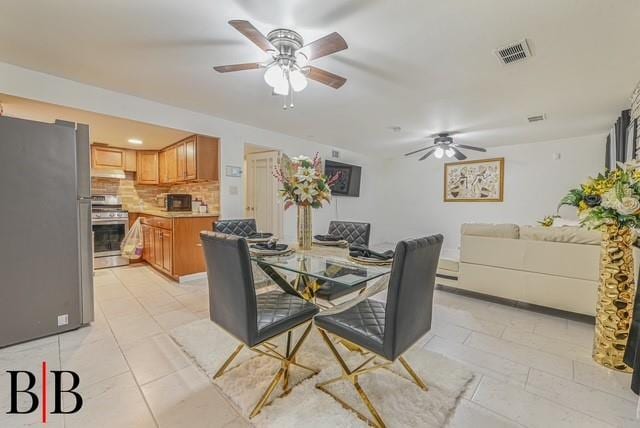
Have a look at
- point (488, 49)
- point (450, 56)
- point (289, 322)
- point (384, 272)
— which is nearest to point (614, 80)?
point (488, 49)

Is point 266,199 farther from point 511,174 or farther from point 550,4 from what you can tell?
point 511,174

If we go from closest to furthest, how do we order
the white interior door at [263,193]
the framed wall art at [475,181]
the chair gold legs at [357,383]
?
the chair gold legs at [357,383] → the white interior door at [263,193] → the framed wall art at [475,181]

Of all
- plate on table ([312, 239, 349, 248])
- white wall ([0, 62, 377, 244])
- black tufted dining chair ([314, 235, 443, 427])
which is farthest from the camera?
white wall ([0, 62, 377, 244])

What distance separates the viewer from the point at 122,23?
6.11ft

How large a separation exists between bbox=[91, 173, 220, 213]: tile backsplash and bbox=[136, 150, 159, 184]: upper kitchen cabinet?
27 cm

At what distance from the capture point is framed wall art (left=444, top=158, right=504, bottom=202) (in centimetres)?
561

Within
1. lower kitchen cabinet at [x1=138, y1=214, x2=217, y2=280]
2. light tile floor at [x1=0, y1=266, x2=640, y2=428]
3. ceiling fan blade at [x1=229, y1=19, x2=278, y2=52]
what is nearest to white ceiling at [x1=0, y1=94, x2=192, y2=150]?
lower kitchen cabinet at [x1=138, y1=214, x2=217, y2=280]

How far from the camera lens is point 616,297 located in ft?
6.21

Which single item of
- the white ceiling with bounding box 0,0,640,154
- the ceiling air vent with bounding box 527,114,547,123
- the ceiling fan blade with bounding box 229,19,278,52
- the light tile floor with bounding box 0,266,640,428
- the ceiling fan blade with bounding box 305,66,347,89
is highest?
the ceiling air vent with bounding box 527,114,547,123

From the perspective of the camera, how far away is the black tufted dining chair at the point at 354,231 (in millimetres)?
2947

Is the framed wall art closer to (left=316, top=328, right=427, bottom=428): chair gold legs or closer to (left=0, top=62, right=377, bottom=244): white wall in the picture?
(left=0, top=62, right=377, bottom=244): white wall

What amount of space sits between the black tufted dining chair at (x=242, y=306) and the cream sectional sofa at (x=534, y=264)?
2.35 meters

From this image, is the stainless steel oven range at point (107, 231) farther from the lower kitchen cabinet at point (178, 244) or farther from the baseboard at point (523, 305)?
the baseboard at point (523, 305)

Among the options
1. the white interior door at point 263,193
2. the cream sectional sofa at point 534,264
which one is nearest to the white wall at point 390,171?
the white interior door at point 263,193
